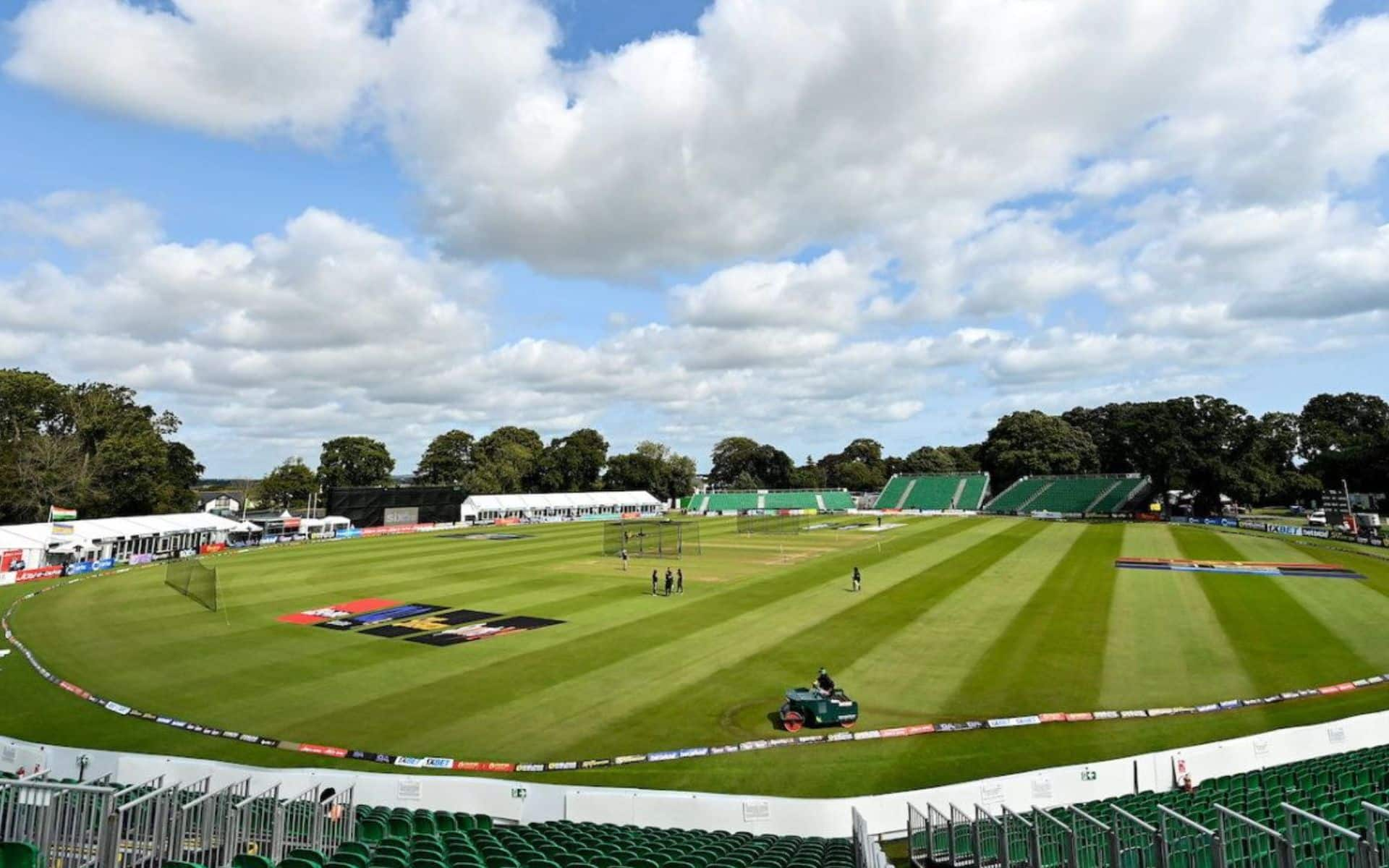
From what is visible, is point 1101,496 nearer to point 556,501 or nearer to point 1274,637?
point 1274,637

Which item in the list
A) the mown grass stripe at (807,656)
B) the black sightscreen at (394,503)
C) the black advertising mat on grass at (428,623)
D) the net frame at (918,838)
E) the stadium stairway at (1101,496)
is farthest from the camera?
the stadium stairway at (1101,496)

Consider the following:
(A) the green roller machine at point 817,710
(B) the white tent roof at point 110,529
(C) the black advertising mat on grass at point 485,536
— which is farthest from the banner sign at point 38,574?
(A) the green roller machine at point 817,710

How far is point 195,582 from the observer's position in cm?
4594

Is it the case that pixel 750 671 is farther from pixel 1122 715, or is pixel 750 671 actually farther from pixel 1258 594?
pixel 1258 594

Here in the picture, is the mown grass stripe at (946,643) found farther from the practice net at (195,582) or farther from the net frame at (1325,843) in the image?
the practice net at (195,582)

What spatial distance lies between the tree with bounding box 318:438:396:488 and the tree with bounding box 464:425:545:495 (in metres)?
15.8

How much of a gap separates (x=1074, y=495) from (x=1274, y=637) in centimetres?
7788

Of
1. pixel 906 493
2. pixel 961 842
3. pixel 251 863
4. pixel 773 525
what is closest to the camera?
pixel 251 863

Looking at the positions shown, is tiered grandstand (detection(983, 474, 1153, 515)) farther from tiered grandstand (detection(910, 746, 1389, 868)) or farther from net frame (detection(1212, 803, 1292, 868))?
net frame (detection(1212, 803, 1292, 868))

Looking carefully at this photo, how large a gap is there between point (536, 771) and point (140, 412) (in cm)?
9547

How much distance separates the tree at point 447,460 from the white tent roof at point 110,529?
63.2m

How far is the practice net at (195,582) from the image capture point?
39.3 meters

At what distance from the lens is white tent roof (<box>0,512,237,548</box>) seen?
5194 cm

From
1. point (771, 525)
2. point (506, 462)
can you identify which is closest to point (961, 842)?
point (771, 525)
